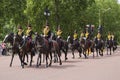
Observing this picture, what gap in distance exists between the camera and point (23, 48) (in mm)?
25562

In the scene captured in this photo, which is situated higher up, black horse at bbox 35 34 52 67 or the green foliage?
the green foliage

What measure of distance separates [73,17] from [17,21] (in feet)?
29.3

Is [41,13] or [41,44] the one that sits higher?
[41,13]

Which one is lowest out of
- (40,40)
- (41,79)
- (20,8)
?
(41,79)

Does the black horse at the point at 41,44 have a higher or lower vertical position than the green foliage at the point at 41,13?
lower

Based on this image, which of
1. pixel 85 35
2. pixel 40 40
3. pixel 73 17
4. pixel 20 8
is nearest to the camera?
pixel 40 40

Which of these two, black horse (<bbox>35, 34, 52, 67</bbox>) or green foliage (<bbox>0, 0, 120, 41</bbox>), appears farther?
green foliage (<bbox>0, 0, 120, 41</bbox>)

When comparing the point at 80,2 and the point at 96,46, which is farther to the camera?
the point at 80,2

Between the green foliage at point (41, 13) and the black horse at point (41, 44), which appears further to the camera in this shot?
the green foliage at point (41, 13)

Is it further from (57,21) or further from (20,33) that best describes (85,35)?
(57,21)

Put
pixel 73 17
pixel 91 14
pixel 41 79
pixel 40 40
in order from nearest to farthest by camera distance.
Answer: pixel 41 79 < pixel 40 40 < pixel 73 17 < pixel 91 14

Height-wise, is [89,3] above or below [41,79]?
above

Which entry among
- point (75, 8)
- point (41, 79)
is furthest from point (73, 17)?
point (41, 79)

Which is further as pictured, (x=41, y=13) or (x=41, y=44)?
(x=41, y=13)
